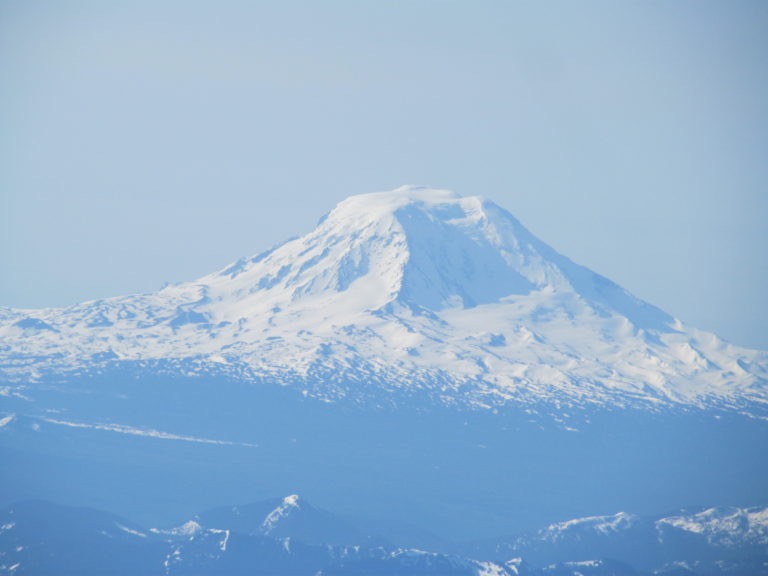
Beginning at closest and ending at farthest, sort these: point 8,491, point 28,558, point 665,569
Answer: point 28,558 < point 665,569 < point 8,491

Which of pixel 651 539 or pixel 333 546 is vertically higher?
pixel 651 539

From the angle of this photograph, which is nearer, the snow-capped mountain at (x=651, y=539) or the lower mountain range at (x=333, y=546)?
the lower mountain range at (x=333, y=546)

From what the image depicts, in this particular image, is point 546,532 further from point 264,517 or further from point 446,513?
point 264,517

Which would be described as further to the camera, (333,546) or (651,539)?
(651,539)

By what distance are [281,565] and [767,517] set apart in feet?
169

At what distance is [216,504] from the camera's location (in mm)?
192125

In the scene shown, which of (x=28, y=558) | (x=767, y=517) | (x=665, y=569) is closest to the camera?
(x=28, y=558)

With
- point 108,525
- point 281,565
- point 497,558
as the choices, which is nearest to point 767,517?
point 497,558

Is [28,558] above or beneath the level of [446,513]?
beneath

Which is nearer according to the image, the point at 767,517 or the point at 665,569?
the point at 665,569

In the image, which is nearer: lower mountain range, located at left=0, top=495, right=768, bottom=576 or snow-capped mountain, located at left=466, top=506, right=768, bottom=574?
lower mountain range, located at left=0, top=495, right=768, bottom=576

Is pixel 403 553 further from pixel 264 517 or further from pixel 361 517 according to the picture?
pixel 361 517

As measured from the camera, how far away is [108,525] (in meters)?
162

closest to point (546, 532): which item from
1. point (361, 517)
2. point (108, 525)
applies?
point (361, 517)
